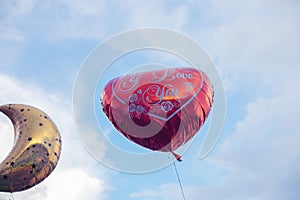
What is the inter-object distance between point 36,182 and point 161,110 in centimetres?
459

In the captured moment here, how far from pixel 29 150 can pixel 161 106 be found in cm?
441

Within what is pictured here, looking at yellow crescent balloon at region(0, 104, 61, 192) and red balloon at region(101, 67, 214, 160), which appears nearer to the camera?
yellow crescent balloon at region(0, 104, 61, 192)

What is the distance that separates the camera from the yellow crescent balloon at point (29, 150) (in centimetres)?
1135

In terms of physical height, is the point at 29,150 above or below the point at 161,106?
below

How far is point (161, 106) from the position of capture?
41.9ft

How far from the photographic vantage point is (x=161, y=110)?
41.8 feet

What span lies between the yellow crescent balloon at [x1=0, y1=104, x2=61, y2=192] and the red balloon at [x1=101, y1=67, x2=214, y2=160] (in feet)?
7.81

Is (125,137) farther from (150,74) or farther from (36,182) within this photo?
(36,182)

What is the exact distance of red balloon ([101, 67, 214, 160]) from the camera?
12.8 m

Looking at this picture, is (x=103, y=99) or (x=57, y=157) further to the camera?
(x=103, y=99)

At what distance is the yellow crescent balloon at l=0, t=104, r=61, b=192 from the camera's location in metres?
11.4

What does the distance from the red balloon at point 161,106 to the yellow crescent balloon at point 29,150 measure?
2.38m

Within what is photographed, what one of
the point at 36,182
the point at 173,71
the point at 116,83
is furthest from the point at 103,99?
the point at 36,182

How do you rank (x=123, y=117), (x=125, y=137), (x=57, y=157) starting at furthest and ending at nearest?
(x=125, y=137)
(x=123, y=117)
(x=57, y=157)
